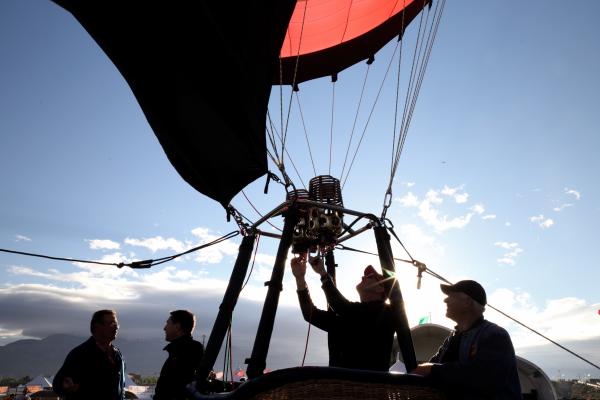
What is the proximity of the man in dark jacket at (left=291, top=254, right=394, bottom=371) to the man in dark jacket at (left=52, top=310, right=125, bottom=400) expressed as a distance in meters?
2.12

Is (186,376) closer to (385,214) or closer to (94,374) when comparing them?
(94,374)

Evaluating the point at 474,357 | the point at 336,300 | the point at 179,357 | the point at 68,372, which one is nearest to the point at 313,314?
the point at 336,300

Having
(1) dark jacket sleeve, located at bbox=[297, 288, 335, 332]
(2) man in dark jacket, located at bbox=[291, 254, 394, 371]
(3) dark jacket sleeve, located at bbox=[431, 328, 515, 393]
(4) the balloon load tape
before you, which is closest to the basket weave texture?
(3) dark jacket sleeve, located at bbox=[431, 328, 515, 393]

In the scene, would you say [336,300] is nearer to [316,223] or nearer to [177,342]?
[316,223]

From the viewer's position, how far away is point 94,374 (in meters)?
3.88

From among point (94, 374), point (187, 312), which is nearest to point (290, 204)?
point (187, 312)

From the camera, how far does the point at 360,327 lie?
299 centimetres

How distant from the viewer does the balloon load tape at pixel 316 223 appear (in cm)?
437

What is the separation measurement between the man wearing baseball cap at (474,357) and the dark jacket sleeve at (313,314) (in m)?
0.88

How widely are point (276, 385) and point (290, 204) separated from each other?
2967 mm

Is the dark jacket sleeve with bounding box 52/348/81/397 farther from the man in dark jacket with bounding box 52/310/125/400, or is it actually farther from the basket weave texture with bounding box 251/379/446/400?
the basket weave texture with bounding box 251/379/446/400

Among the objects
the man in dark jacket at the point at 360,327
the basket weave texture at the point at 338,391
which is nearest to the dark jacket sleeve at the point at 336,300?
the man in dark jacket at the point at 360,327

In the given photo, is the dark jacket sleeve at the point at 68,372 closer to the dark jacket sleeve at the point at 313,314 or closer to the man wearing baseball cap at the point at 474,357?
the dark jacket sleeve at the point at 313,314

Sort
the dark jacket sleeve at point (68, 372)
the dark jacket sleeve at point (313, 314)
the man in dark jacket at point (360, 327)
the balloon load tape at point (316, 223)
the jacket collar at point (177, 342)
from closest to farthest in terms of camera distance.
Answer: the man in dark jacket at point (360, 327), the dark jacket sleeve at point (313, 314), the dark jacket sleeve at point (68, 372), the jacket collar at point (177, 342), the balloon load tape at point (316, 223)
